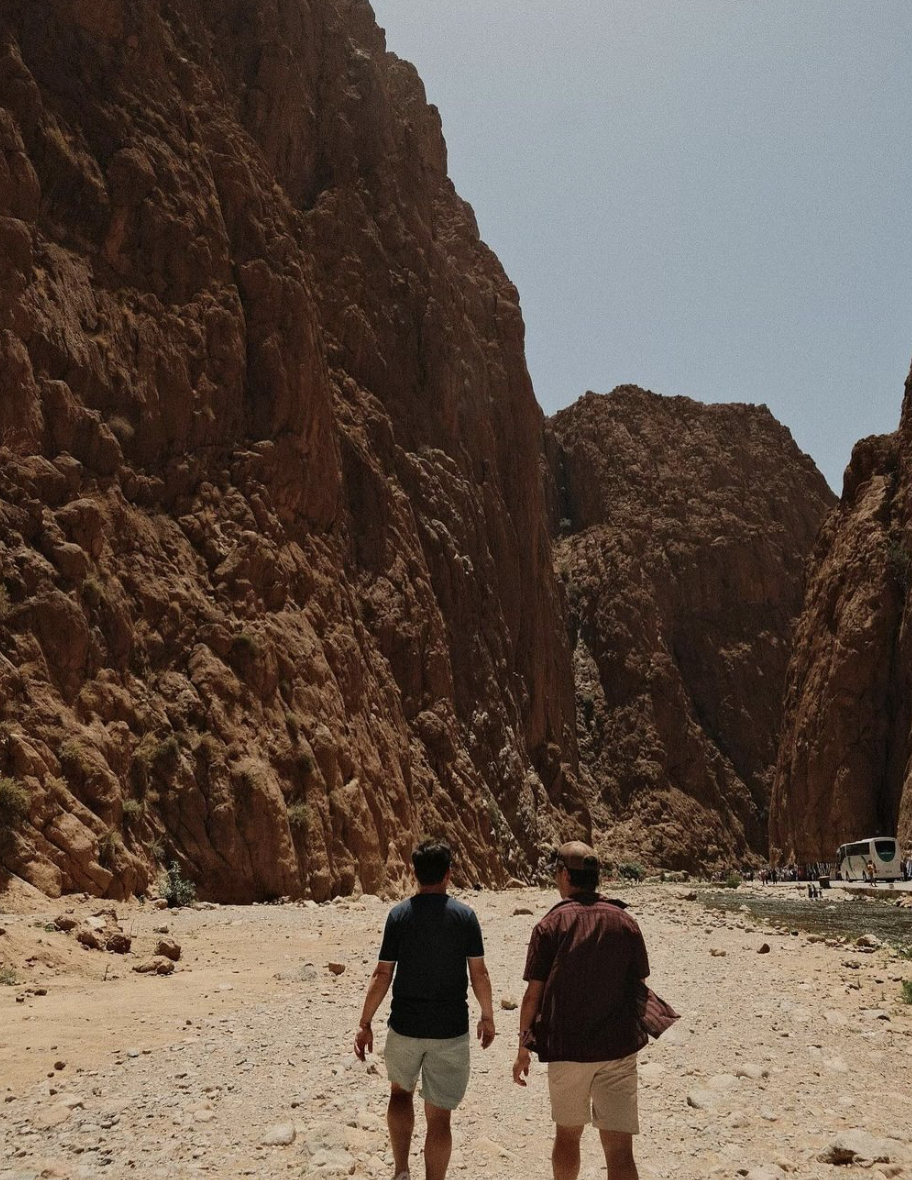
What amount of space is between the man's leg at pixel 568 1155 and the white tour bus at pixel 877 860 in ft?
108

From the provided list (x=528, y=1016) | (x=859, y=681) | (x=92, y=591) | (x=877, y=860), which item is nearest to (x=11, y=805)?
(x=92, y=591)

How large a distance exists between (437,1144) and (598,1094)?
2.56ft

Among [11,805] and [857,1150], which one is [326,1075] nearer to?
[857,1150]

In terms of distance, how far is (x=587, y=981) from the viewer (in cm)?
429

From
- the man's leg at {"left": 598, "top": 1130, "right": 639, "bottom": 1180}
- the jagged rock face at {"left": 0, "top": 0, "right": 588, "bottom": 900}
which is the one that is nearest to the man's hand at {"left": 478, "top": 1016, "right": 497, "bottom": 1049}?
the man's leg at {"left": 598, "top": 1130, "right": 639, "bottom": 1180}

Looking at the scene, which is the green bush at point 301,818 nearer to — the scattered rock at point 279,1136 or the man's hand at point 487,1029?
the scattered rock at point 279,1136

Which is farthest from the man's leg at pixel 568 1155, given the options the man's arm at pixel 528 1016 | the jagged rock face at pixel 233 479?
the jagged rock face at pixel 233 479

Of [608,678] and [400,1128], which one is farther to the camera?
[608,678]

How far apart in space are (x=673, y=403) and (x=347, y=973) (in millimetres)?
85351

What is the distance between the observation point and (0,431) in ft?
64.0

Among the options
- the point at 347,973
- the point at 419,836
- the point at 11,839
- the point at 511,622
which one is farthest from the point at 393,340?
the point at 347,973

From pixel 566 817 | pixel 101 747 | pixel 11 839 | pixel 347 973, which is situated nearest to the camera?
pixel 347 973

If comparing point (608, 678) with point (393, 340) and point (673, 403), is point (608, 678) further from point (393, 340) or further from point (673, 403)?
point (393, 340)

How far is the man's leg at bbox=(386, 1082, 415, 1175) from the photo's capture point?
4.48 m
